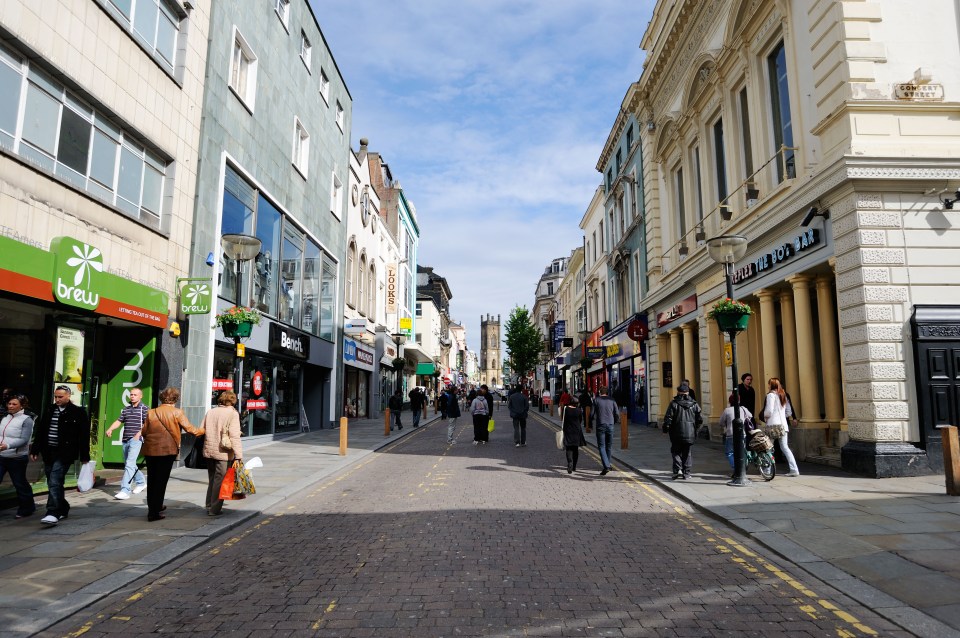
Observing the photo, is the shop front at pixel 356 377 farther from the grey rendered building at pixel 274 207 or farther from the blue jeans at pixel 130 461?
the blue jeans at pixel 130 461

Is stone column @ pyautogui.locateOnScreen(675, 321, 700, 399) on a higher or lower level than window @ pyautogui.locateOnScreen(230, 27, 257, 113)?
lower

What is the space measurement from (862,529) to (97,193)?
12623 millimetres

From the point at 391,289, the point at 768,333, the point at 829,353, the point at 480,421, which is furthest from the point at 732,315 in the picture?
the point at 391,289

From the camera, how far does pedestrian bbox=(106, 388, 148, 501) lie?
948 cm

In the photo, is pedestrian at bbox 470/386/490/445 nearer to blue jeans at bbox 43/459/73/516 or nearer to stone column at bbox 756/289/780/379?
stone column at bbox 756/289/780/379

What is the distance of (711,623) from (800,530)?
3.30 meters

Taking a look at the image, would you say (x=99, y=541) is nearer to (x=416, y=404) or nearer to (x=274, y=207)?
(x=274, y=207)

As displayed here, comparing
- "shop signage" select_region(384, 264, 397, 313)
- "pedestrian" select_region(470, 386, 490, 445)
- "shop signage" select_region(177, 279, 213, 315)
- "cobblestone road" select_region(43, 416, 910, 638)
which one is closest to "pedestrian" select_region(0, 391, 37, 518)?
"cobblestone road" select_region(43, 416, 910, 638)

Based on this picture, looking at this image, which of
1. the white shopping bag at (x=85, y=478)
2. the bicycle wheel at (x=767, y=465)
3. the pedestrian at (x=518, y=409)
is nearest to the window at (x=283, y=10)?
the pedestrian at (x=518, y=409)

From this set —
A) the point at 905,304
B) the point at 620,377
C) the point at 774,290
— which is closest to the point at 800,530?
the point at 905,304

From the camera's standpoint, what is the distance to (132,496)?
31.9 feet

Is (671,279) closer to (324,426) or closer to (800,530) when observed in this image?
(324,426)

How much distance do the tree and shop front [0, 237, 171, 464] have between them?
60159 millimetres

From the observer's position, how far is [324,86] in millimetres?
24047
